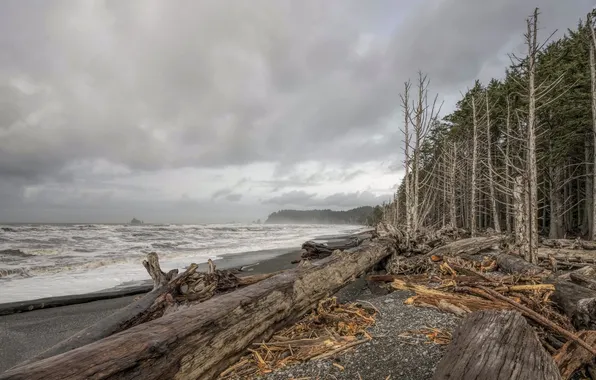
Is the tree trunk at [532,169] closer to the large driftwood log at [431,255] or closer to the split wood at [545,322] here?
the large driftwood log at [431,255]

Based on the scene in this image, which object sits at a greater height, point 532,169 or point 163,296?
point 532,169

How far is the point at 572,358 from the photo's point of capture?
8.14 ft

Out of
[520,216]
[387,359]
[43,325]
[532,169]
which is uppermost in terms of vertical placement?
[532,169]

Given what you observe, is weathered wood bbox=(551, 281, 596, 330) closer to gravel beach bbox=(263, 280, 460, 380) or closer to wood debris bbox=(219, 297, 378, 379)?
gravel beach bbox=(263, 280, 460, 380)

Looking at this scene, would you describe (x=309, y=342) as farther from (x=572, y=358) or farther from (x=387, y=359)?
(x=572, y=358)

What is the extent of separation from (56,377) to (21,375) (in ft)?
0.62

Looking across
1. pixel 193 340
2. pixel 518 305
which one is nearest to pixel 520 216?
pixel 518 305

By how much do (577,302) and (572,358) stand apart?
1180 mm

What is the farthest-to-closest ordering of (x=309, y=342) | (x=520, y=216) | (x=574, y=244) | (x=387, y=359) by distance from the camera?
(x=574, y=244) < (x=520, y=216) < (x=309, y=342) < (x=387, y=359)

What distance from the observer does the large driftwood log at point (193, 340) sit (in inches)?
74.2

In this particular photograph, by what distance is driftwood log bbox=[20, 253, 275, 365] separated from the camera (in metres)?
3.77

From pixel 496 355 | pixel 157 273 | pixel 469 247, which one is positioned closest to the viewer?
pixel 496 355

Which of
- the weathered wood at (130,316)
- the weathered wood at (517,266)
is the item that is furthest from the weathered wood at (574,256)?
the weathered wood at (130,316)

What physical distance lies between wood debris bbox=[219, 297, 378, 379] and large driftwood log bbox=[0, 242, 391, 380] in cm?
13
